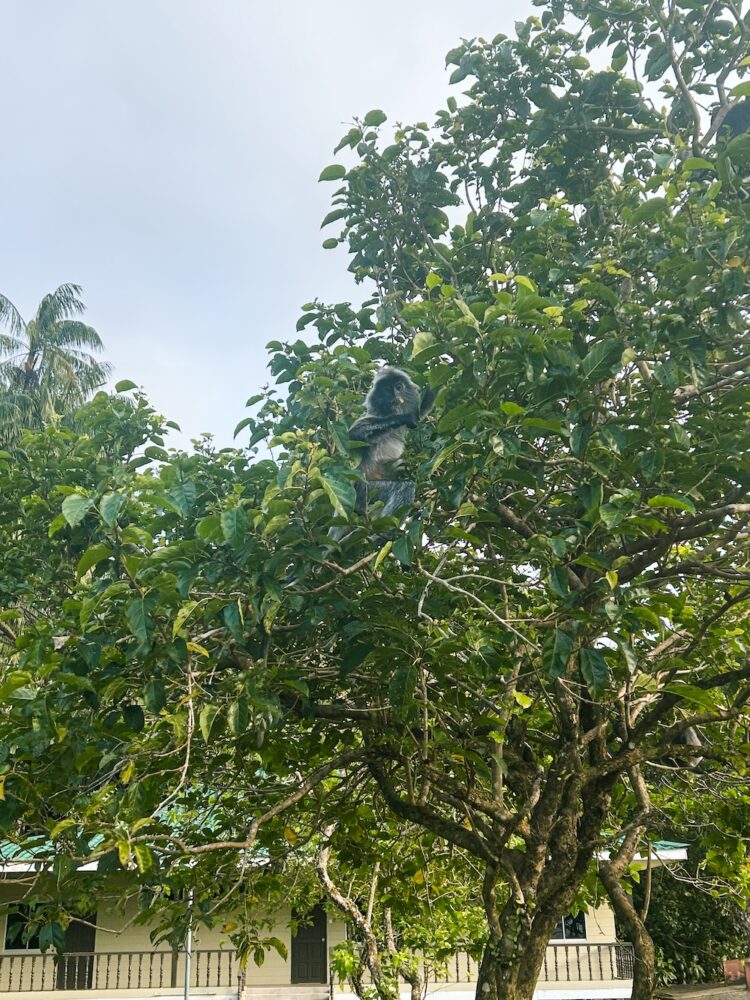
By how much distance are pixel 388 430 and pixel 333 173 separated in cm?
175

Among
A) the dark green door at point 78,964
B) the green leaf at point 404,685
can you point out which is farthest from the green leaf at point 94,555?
the dark green door at point 78,964

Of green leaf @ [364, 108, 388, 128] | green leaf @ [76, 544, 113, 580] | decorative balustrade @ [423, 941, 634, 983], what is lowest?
decorative balustrade @ [423, 941, 634, 983]

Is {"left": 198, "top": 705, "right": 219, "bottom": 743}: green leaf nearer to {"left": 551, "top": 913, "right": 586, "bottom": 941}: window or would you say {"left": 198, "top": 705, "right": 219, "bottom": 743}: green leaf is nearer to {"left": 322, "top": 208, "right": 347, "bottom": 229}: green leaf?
{"left": 322, "top": 208, "right": 347, "bottom": 229}: green leaf

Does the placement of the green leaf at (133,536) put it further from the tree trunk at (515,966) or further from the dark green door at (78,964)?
the dark green door at (78,964)

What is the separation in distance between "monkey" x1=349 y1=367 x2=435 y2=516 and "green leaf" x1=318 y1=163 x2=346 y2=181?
1319 mm

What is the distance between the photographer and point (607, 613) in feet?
12.8

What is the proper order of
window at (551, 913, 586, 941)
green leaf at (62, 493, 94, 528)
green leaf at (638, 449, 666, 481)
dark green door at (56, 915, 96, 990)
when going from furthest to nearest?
window at (551, 913, 586, 941) < dark green door at (56, 915, 96, 990) < green leaf at (638, 449, 666, 481) < green leaf at (62, 493, 94, 528)

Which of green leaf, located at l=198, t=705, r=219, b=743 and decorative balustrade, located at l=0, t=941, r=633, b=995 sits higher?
green leaf, located at l=198, t=705, r=219, b=743

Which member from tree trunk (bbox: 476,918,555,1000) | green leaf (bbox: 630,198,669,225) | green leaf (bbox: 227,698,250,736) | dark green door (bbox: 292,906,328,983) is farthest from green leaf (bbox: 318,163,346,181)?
dark green door (bbox: 292,906,328,983)

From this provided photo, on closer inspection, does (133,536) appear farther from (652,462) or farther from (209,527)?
(652,462)

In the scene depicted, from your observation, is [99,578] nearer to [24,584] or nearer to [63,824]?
[63,824]

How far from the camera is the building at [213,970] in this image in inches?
611

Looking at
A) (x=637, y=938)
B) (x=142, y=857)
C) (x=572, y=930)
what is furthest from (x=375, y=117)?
(x=572, y=930)

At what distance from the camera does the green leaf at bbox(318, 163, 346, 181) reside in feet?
18.0
